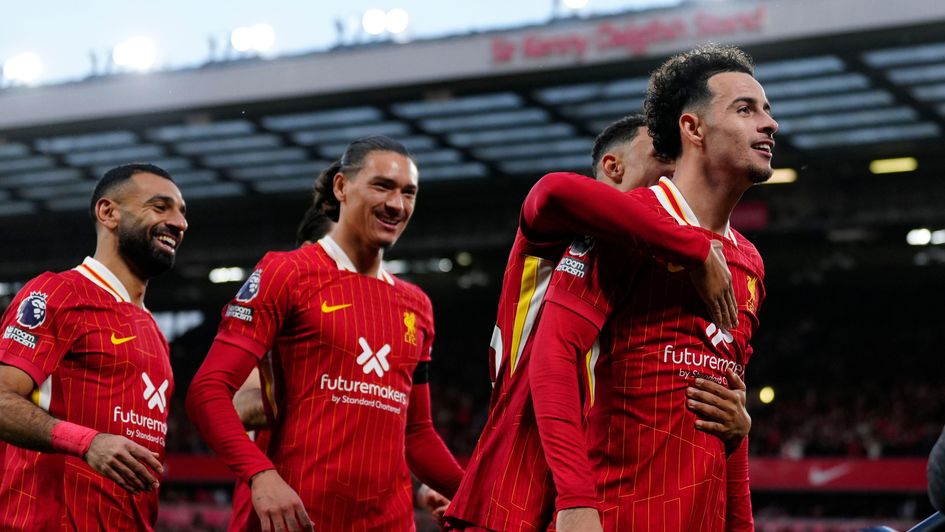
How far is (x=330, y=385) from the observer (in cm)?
430

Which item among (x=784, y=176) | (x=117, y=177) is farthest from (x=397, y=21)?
(x=117, y=177)

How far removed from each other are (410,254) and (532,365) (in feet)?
76.5

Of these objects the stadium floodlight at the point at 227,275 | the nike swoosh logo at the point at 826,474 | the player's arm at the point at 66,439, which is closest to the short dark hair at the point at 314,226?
the player's arm at the point at 66,439

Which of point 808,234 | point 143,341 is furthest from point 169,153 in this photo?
point 143,341

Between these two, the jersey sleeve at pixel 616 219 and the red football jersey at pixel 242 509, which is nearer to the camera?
the jersey sleeve at pixel 616 219

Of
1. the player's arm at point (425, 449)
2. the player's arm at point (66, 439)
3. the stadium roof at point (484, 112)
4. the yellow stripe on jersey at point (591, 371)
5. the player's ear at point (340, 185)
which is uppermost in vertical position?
the stadium roof at point (484, 112)

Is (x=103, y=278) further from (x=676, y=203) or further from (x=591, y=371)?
(x=676, y=203)

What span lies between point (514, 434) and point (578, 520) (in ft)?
1.30

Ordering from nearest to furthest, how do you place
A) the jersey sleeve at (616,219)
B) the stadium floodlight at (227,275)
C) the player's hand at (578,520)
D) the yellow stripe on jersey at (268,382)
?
the player's hand at (578,520), the jersey sleeve at (616,219), the yellow stripe on jersey at (268,382), the stadium floodlight at (227,275)

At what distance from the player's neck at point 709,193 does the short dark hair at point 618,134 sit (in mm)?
642

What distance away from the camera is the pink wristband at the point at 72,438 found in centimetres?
387

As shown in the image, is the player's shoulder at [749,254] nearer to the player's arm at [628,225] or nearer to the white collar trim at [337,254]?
the player's arm at [628,225]

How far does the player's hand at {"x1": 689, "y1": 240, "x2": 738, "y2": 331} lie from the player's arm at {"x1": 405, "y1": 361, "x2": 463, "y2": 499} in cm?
175

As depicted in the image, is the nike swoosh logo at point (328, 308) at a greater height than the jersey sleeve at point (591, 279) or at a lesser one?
greater
